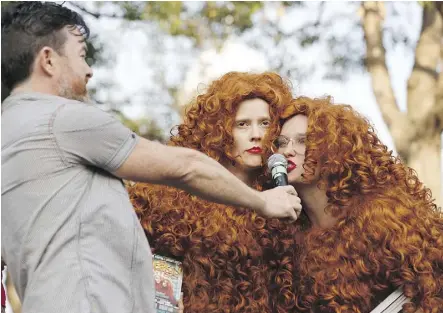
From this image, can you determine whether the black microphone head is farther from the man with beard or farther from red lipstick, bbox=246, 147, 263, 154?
the man with beard

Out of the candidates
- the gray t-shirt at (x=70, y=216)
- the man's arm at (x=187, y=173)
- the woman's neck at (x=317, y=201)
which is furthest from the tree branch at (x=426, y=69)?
the gray t-shirt at (x=70, y=216)

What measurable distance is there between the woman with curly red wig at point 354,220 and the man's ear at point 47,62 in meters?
1.66

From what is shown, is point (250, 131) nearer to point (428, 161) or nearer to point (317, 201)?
point (317, 201)

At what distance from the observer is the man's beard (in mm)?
3598

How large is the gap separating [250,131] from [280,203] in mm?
1258

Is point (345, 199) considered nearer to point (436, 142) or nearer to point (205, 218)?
point (205, 218)

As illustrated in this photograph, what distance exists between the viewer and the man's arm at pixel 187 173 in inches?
135

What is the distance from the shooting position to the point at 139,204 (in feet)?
16.1

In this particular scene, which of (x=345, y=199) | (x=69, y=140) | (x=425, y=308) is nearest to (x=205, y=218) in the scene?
(x=345, y=199)

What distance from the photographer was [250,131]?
508cm

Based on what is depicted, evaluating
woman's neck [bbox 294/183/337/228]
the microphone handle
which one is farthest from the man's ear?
woman's neck [bbox 294/183/337/228]

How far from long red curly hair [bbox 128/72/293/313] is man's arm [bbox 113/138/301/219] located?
3.83 ft

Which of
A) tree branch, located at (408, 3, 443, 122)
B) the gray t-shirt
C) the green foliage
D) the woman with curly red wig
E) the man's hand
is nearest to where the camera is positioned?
the gray t-shirt

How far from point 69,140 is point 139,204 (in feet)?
5.18
